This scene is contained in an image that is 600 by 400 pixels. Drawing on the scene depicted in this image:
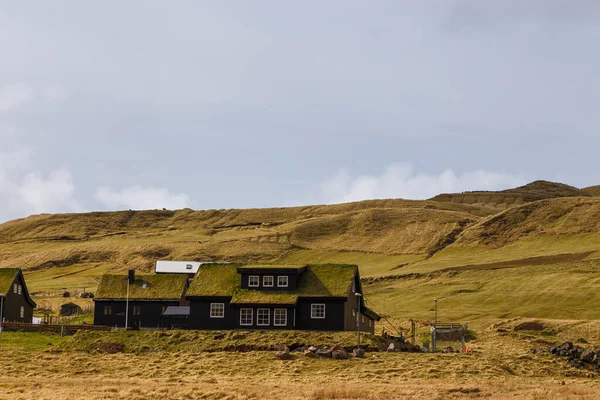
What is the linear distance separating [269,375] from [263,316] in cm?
2109

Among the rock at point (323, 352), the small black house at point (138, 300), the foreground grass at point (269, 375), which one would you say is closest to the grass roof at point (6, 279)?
Result: the small black house at point (138, 300)

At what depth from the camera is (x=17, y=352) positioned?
6272 centimetres

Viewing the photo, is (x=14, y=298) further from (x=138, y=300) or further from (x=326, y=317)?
(x=326, y=317)

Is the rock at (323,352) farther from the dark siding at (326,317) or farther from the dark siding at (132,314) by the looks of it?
the dark siding at (132,314)

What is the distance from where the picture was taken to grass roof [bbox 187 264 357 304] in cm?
7469

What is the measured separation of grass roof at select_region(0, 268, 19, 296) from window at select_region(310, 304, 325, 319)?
3062 centimetres

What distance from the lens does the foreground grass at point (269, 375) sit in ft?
148

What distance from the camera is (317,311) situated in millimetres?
74750

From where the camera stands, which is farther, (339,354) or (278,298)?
(278,298)

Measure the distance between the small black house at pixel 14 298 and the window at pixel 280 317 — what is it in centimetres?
2677

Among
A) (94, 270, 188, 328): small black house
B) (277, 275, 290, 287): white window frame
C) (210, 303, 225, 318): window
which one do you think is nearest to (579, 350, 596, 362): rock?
(277, 275, 290, 287): white window frame

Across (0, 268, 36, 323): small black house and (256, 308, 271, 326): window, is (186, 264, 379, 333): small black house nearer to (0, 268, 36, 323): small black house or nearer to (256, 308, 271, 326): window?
(256, 308, 271, 326): window

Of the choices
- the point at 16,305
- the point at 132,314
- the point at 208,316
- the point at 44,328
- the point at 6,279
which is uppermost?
the point at 6,279

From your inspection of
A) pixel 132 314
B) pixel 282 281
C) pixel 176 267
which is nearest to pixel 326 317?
pixel 282 281
